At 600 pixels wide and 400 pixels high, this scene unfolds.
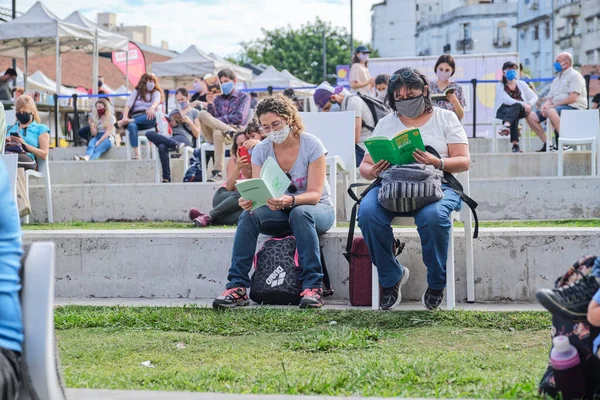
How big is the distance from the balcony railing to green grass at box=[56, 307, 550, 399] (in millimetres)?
101099

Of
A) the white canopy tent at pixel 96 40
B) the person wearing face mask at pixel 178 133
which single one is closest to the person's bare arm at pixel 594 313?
the person wearing face mask at pixel 178 133

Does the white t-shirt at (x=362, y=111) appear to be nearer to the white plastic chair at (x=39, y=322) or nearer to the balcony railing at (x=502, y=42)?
the white plastic chair at (x=39, y=322)

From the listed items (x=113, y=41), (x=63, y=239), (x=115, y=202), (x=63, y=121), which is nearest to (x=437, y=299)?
(x=63, y=239)

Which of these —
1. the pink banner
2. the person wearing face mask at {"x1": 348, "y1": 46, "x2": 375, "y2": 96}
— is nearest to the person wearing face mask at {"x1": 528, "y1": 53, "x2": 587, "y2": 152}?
the person wearing face mask at {"x1": 348, "y1": 46, "x2": 375, "y2": 96}

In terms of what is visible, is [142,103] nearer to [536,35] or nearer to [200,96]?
[200,96]

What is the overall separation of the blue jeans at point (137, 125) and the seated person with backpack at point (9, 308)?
1082 centimetres

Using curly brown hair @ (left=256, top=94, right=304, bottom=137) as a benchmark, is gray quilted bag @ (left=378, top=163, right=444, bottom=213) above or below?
below

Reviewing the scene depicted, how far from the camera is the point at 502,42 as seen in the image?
340 ft

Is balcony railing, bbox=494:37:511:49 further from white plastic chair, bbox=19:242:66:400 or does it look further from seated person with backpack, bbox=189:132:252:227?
white plastic chair, bbox=19:242:66:400

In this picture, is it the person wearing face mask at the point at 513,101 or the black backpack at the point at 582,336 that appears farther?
the person wearing face mask at the point at 513,101

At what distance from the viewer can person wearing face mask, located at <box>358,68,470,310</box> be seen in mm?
5910

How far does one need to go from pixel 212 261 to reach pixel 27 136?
162 inches

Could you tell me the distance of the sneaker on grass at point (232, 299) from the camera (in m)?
6.16

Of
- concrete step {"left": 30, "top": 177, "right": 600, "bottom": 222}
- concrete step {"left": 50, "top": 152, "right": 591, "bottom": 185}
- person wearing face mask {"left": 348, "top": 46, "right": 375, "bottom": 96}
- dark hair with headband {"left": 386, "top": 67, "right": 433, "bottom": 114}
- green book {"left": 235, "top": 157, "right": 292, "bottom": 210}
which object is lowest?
concrete step {"left": 30, "top": 177, "right": 600, "bottom": 222}
